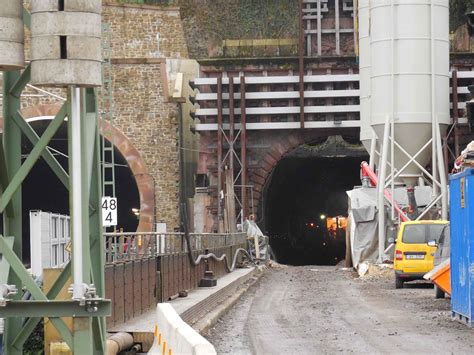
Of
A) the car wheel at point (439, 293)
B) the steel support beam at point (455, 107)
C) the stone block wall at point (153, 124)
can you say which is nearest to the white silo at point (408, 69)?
the steel support beam at point (455, 107)

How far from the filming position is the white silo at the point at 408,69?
52.1m

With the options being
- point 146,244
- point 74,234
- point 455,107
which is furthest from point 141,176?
point 74,234

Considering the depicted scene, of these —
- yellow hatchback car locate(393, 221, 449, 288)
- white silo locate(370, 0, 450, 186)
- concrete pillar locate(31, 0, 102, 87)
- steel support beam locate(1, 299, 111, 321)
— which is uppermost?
white silo locate(370, 0, 450, 186)

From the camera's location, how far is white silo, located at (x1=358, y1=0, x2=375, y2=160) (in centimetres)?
5547

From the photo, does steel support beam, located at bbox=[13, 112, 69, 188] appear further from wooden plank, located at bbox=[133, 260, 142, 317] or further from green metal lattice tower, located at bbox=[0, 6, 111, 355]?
wooden plank, located at bbox=[133, 260, 142, 317]

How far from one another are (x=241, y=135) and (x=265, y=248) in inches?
229

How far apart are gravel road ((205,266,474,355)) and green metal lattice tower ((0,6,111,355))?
22.9 feet

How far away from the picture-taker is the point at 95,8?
456 inches

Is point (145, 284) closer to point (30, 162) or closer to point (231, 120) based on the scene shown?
point (30, 162)

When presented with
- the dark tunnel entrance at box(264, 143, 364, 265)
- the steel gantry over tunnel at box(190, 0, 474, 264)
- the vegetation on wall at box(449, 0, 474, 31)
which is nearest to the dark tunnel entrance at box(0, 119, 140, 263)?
the steel gantry over tunnel at box(190, 0, 474, 264)

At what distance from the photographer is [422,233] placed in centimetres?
3719

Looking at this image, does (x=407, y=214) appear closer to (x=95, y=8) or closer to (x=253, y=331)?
(x=253, y=331)

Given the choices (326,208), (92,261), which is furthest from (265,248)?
(92,261)

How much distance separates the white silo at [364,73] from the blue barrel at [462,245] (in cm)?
3177
